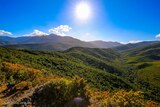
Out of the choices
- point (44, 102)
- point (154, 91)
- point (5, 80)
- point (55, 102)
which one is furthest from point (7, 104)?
point (154, 91)

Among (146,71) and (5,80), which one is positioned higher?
(5,80)

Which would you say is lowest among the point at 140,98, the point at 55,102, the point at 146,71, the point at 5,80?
the point at 146,71

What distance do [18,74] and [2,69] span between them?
7201 mm

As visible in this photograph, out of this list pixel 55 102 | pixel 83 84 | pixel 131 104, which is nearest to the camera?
pixel 131 104

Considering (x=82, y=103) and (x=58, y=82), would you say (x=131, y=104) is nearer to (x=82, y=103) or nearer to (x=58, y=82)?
(x=82, y=103)

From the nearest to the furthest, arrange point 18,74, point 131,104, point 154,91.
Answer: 1. point 131,104
2. point 18,74
3. point 154,91

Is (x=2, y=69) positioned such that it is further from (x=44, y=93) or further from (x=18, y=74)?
(x=44, y=93)

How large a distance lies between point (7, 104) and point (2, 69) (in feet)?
49.2

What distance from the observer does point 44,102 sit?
11.9 metres

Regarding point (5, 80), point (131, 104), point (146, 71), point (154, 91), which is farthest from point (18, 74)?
point (146, 71)

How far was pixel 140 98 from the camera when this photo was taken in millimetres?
10328

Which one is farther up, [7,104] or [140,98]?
[140,98]

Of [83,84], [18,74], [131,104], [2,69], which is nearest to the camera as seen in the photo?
[131,104]

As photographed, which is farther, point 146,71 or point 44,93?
point 146,71
